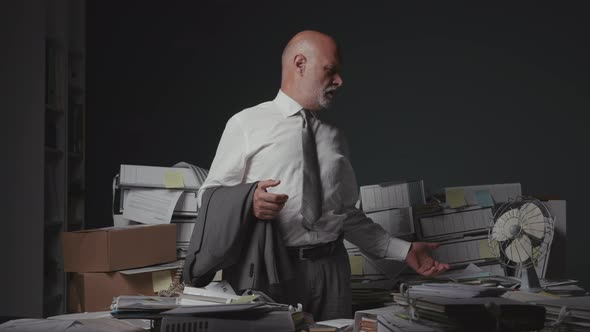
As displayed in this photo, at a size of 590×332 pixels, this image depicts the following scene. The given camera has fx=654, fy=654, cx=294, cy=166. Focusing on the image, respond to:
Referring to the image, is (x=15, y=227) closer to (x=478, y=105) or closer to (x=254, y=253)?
(x=254, y=253)

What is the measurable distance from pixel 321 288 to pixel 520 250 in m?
0.84

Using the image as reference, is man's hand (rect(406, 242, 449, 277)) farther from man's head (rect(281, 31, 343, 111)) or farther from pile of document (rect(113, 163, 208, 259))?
pile of document (rect(113, 163, 208, 259))

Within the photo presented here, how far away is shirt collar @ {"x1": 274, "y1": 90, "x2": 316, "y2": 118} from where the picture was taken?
2297 millimetres

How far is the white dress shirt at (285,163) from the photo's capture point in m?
2.19

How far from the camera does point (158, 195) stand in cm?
299

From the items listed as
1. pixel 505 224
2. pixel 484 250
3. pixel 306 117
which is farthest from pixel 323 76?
pixel 484 250

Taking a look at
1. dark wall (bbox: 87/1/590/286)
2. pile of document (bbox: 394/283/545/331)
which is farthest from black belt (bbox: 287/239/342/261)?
dark wall (bbox: 87/1/590/286)

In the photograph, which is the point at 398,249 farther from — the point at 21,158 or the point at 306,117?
the point at 21,158

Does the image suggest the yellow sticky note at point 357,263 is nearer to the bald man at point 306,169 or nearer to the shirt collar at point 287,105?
the bald man at point 306,169

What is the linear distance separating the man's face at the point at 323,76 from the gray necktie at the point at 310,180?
2.7 inches

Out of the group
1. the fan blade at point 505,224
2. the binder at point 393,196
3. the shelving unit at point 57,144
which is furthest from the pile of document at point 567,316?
the shelving unit at point 57,144

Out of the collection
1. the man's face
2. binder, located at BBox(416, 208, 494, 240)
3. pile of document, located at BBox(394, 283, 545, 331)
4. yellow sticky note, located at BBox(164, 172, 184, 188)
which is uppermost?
the man's face

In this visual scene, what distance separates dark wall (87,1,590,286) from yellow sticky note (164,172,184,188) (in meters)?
1.72

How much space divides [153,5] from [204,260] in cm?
319
